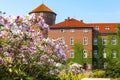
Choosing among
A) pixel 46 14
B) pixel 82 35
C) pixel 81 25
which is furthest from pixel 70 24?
pixel 46 14

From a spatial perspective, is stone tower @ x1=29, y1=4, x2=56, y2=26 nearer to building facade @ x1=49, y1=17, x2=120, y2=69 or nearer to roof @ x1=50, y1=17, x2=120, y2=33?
roof @ x1=50, y1=17, x2=120, y2=33

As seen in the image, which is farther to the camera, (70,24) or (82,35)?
(70,24)

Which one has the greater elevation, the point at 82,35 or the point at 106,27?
the point at 106,27

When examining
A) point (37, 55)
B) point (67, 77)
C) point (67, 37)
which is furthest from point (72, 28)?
point (37, 55)

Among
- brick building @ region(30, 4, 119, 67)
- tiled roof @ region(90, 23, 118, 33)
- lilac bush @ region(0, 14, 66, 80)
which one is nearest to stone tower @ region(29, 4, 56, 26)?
brick building @ region(30, 4, 119, 67)

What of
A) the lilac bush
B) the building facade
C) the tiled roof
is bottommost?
the building facade

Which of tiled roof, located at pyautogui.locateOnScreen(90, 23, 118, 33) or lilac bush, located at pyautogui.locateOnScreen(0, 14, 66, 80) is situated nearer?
lilac bush, located at pyautogui.locateOnScreen(0, 14, 66, 80)

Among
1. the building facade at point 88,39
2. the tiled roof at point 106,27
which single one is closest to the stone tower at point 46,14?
the building facade at point 88,39

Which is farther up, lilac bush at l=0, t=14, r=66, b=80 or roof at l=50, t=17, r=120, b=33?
lilac bush at l=0, t=14, r=66, b=80

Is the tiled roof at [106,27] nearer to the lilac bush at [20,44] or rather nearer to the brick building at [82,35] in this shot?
the brick building at [82,35]

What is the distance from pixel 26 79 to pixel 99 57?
57604mm

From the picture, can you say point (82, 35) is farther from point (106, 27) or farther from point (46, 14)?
point (46, 14)

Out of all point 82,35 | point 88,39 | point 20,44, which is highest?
point 20,44

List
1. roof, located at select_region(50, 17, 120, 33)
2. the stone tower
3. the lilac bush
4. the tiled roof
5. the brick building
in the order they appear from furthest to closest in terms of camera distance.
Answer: the stone tower, the tiled roof, roof, located at select_region(50, 17, 120, 33), the brick building, the lilac bush
